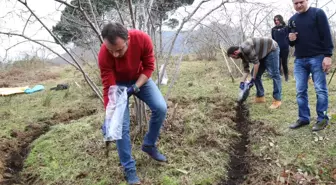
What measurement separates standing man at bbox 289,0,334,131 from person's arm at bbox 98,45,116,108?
7.19ft

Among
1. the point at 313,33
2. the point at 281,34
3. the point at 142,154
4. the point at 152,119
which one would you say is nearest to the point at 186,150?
the point at 142,154

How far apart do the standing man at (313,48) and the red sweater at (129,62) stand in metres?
1.85

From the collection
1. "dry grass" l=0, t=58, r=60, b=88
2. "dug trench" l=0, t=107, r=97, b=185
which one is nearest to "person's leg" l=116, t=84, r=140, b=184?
"dug trench" l=0, t=107, r=97, b=185

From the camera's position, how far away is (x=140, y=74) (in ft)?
10.6

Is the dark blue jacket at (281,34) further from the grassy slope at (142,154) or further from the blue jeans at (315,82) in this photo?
the blue jeans at (315,82)

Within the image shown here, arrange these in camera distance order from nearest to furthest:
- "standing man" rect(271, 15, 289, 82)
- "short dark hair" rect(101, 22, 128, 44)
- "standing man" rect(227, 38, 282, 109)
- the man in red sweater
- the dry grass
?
"short dark hair" rect(101, 22, 128, 44) < the man in red sweater < "standing man" rect(227, 38, 282, 109) < "standing man" rect(271, 15, 289, 82) < the dry grass

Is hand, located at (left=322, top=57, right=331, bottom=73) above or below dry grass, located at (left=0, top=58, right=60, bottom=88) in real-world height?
above

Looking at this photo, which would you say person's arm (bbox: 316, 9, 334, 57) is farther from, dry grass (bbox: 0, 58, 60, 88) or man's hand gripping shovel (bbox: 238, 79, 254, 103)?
dry grass (bbox: 0, 58, 60, 88)

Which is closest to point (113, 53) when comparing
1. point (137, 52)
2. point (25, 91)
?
point (137, 52)

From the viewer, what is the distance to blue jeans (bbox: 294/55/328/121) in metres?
3.92

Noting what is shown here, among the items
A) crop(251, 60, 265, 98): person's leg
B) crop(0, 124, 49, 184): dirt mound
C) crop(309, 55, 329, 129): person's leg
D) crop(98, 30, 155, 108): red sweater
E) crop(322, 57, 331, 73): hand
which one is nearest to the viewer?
crop(98, 30, 155, 108): red sweater

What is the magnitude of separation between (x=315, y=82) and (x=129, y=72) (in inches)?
86.7

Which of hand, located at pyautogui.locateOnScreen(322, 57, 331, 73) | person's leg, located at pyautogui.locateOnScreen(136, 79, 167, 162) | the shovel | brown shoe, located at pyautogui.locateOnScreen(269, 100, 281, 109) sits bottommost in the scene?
brown shoe, located at pyautogui.locateOnScreen(269, 100, 281, 109)

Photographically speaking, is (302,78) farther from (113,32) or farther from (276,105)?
(113,32)
